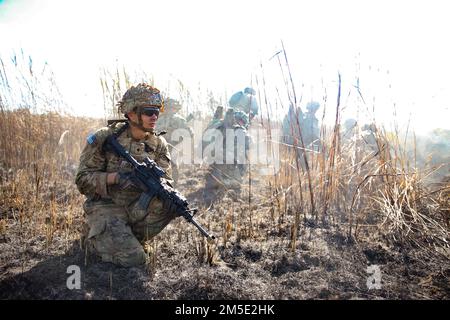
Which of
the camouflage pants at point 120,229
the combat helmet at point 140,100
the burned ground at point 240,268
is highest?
the combat helmet at point 140,100

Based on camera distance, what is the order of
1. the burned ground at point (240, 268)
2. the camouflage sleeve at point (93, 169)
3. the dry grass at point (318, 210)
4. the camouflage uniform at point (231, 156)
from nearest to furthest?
1. the burned ground at point (240, 268)
2. the camouflage sleeve at point (93, 169)
3. the dry grass at point (318, 210)
4. the camouflage uniform at point (231, 156)

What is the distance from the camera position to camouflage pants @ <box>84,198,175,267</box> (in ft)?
7.03

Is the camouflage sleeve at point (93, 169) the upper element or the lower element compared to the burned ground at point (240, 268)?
upper

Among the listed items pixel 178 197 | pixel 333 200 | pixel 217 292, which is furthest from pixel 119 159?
pixel 333 200

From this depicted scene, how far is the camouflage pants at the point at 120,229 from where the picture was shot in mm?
2143

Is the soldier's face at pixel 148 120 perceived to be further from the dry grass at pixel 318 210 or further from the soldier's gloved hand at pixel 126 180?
the dry grass at pixel 318 210

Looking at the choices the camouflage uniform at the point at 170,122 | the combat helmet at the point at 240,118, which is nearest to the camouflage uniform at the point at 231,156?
the combat helmet at the point at 240,118

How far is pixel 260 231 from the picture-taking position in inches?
109

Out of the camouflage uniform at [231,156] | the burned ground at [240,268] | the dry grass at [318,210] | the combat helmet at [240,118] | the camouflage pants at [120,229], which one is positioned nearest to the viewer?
the burned ground at [240,268]

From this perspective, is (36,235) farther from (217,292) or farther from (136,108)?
(217,292)

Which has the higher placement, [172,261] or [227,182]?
[227,182]

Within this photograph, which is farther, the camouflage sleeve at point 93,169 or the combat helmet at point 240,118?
the combat helmet at point 240,118

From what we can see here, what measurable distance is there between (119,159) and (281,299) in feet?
4.99

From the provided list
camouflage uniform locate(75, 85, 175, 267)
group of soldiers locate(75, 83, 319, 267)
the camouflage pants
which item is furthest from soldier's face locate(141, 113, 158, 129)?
the camouflage pants
